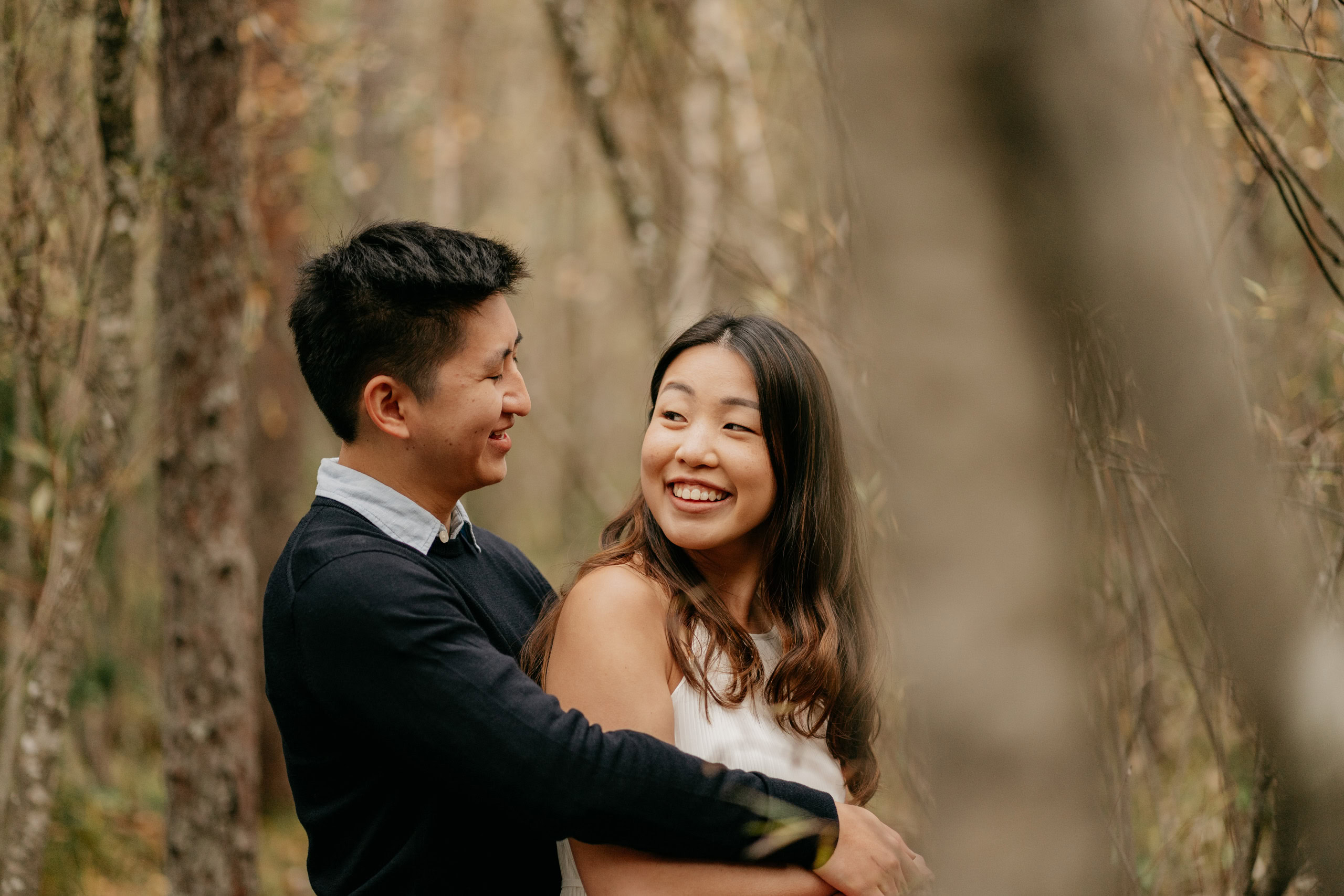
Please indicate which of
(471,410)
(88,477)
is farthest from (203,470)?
(471,410)

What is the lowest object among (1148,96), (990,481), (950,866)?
(950,866)

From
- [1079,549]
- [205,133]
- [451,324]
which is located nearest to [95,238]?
[205,133]

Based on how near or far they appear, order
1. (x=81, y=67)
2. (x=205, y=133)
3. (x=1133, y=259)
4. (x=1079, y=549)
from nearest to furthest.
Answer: (x=1133, y=259), (x=1079, y=549), (x=205, y=133), (x=81, y=67)

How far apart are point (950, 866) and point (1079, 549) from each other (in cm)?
44

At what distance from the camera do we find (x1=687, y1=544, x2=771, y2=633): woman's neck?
7.33 ft

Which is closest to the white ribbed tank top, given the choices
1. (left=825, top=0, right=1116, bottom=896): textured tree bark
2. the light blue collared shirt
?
the light blue collared shirt

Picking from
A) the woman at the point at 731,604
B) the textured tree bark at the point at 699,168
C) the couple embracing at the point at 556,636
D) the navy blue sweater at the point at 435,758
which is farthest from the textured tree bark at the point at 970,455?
the textured tree bark at the point at 699,168

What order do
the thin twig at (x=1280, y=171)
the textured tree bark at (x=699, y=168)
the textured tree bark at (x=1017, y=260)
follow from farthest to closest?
the textured tree bark at (x=699, y=168) < the thin twig at (x=1280, y=171) < the textured tree bark at (x=1017, y=260)

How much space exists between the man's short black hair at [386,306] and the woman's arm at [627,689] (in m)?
0.55

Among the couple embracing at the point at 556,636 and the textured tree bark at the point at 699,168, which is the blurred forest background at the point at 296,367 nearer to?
the textured tree bark at the point at 699,168

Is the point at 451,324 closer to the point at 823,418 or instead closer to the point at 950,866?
the point at 823,418

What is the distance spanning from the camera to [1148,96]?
832 mm

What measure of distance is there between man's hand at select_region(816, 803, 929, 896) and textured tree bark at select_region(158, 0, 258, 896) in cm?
234

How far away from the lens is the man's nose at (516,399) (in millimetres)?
2230
